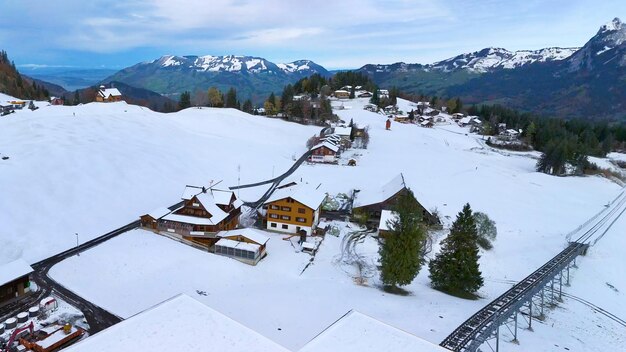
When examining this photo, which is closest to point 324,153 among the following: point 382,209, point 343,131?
point 343,131

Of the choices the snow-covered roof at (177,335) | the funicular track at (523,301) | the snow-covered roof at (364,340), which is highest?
the snow-covered roof at (177,335)

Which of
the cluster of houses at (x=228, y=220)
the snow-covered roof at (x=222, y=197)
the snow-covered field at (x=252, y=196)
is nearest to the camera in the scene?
the snow-covered field at (x=252, y=196)

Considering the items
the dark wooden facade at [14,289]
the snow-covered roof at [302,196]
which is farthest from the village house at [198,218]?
the dark wooden facade at [14,289]

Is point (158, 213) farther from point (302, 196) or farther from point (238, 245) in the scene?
point (302, 196)

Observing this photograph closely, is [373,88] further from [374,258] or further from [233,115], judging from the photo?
[374,258]

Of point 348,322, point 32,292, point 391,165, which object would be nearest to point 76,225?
point 32,292

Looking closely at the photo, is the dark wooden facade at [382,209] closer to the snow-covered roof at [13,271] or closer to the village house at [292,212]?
the village house at [292,212]

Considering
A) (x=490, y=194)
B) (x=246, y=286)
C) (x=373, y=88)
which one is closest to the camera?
(x=246, y=286)
